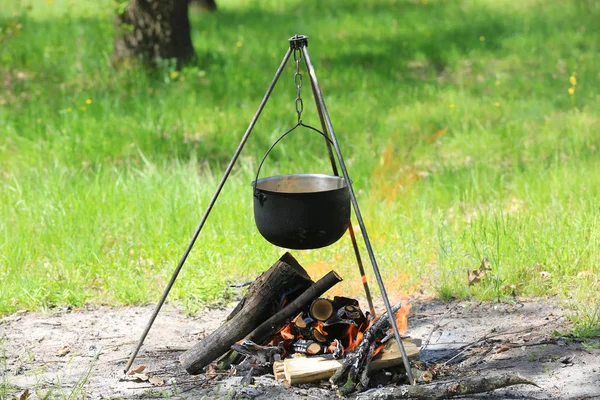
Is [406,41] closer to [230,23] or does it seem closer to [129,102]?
[230,23]

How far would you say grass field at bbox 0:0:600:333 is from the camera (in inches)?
207

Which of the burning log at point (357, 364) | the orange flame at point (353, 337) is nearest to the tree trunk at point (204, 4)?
the orange flame at point (353, 337)

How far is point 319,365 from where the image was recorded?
384 cm

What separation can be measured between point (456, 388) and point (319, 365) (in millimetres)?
701

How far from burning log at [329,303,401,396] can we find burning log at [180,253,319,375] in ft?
1.71

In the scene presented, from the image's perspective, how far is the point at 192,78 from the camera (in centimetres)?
968

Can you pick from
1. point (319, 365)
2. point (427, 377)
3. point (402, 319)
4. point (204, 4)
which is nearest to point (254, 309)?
point (319, 365)

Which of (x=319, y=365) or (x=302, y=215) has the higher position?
(x=302, y=215)

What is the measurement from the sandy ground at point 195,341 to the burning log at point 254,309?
0.11 metres

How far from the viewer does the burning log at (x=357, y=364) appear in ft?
12.3

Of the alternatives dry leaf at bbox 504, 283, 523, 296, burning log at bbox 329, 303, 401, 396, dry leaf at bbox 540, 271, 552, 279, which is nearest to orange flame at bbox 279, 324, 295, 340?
burning log at bbox 329, 303, 401, 396

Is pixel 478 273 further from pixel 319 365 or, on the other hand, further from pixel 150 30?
pixel 150 30

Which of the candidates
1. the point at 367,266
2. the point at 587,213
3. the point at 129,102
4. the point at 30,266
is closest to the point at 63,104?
the point at 129,102

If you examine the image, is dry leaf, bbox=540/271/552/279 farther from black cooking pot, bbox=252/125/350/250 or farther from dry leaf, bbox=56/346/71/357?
dry leaf, bbox=56/346/71/357
